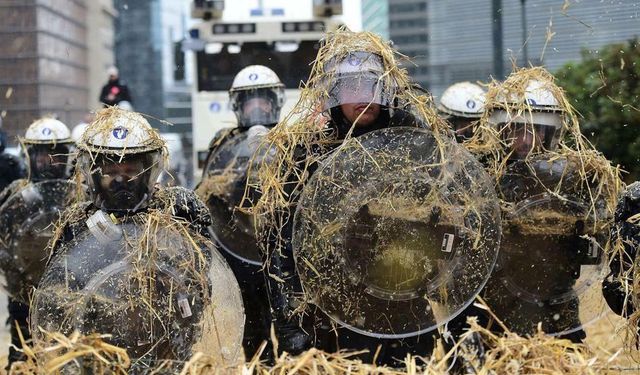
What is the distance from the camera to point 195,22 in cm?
1222

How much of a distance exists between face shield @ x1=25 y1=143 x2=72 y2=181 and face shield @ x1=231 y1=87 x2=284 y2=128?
1233 millimetres

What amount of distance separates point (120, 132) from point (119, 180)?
21cm

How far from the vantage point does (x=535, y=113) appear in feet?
16.6

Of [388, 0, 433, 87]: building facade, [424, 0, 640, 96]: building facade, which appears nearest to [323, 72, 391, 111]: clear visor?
A: [424, 0, 640, 96]: building facade

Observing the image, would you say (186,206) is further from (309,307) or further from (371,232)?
(371,232)

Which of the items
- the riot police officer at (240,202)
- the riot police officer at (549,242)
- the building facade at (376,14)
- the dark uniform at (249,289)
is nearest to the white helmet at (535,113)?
the riot police officer at (549,242)

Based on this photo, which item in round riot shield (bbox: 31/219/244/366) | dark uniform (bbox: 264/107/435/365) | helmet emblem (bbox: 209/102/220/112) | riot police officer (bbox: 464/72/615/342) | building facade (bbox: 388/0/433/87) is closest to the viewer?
round riot shield (bbox: 31/219/244/366)

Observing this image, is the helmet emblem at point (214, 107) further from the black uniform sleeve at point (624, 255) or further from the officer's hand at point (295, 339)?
the black uniform sleeve at point (624, 255)

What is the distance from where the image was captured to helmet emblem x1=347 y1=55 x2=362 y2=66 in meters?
4.40

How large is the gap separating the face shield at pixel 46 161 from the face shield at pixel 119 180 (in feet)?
8.75

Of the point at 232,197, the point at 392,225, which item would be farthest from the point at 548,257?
the point at 232,197

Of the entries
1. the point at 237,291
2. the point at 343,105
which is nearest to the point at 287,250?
the point at 237,291

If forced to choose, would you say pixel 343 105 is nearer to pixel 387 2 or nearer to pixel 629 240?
pixel 629 240

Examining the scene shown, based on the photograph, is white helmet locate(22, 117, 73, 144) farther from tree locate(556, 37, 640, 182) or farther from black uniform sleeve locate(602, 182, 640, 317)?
black uniform sleeve locate(602, 182, 640, 317)
